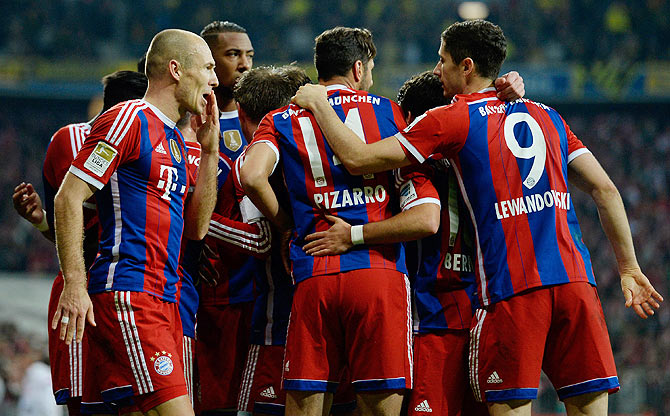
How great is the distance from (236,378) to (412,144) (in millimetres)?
1994

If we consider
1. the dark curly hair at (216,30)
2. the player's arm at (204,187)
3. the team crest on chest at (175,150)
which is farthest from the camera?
the dark curly hair at (216,30)

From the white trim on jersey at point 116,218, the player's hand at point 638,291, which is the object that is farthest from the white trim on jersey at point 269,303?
the player's hand at point 638,291

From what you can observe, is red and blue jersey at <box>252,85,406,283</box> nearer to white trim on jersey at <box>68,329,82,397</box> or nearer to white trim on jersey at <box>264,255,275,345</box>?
white trim on jersey at <box>264,255,275,345</box>

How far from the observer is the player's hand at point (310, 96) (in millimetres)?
4477

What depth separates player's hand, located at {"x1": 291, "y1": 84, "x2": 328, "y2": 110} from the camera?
448 centimetres

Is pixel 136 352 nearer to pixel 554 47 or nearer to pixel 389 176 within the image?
pixel 389 176

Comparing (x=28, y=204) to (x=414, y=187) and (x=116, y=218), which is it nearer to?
(x=116, y=218)

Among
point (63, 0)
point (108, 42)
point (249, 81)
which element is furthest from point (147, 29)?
point (249, 81)

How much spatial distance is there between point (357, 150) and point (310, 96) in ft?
1.61

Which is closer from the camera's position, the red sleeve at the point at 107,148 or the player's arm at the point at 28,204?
the red sleeve at the point at 107,148

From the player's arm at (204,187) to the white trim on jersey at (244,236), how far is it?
1.08 ft

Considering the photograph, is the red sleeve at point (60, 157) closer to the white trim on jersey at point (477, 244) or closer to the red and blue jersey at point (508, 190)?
the red and blue jersey at point (508, 190)

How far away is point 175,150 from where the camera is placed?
4.25 meters

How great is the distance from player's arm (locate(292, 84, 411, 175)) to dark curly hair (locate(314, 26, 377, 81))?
382mm
